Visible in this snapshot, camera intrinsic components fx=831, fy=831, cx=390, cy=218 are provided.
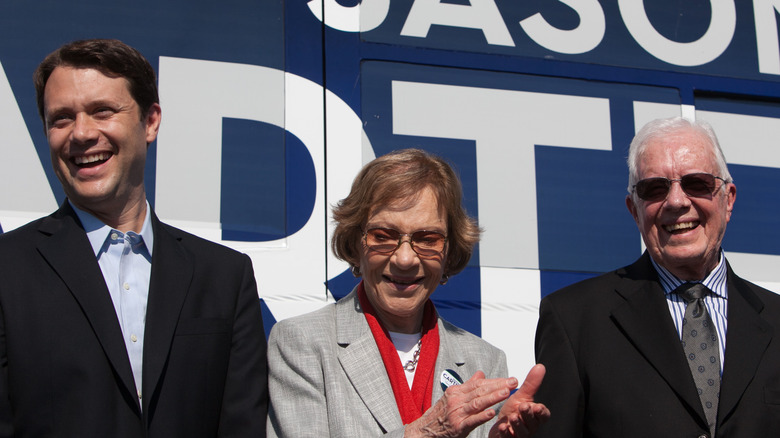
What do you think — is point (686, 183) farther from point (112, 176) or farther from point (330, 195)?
point (112, 176)

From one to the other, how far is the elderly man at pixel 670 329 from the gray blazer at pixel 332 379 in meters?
0.27

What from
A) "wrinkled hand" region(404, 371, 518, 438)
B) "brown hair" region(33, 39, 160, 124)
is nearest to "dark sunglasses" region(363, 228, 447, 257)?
"wrinkled hand" region(404, 371, 518, 438)

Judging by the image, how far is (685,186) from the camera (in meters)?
2.08

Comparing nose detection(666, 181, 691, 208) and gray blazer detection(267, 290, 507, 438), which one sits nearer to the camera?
gray blazer detection(267, 290, 507, 438)

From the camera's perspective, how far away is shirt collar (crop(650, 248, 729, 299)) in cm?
211

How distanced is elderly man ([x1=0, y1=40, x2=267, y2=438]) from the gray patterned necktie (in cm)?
103

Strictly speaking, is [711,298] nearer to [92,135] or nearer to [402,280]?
[402,280]

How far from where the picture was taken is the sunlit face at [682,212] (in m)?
2.07

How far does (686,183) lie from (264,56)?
137 centimetres

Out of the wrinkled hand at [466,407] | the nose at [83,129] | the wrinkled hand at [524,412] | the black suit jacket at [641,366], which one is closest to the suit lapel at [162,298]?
the nose at [83,129]

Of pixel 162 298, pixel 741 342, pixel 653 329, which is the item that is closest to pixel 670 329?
pixel 653 329

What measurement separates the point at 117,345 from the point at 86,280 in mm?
160

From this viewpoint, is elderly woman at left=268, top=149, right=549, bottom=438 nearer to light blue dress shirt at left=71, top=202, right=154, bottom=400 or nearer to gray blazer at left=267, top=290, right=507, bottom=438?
gray blazer at left=267, top=290, right=507, bottom=438

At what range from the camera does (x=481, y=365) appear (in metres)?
2.18
